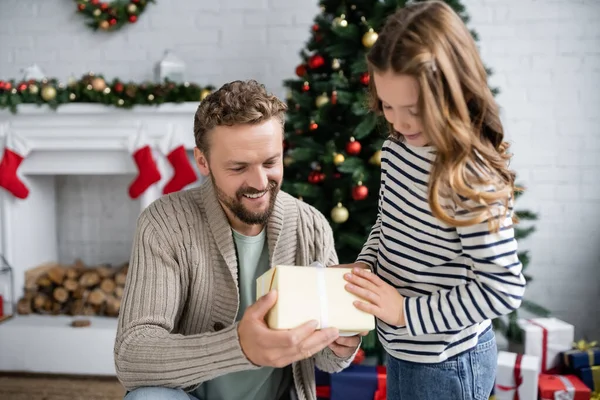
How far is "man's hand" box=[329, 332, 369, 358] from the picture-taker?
1.15 metres

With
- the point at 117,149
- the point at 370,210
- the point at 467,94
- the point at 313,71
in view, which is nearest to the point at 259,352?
the point at 467,94

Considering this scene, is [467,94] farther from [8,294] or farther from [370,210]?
[8,294]

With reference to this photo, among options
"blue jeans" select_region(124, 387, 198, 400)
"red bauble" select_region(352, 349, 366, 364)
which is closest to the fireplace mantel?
"red bauble" select_region(352, 349, 366, 364)

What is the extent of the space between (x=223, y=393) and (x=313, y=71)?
1452mm

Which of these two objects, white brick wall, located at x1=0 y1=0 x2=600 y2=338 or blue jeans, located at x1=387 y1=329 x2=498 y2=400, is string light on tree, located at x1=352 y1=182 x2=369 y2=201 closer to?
blue jeans, located at x1=387 y1=329 x2=498 y2=400

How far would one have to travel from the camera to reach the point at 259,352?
1.03 metres

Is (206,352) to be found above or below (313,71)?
below

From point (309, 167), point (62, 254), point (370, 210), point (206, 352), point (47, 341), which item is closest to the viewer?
point (206, 352)

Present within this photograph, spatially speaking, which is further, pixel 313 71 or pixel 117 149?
pixel 117 149

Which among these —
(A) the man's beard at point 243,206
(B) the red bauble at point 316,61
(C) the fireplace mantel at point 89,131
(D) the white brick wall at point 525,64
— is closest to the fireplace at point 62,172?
(C) the fireplace mantel at point 89,131

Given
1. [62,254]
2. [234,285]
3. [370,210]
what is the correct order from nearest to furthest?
[234,285] < [370,210] < [62,254]

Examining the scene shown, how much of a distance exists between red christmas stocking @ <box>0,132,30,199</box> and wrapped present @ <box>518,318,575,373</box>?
257 cm

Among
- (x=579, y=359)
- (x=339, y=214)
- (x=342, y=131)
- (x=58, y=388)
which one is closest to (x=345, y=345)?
(x=339, y=214)

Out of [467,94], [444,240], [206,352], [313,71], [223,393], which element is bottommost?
[223,393]
